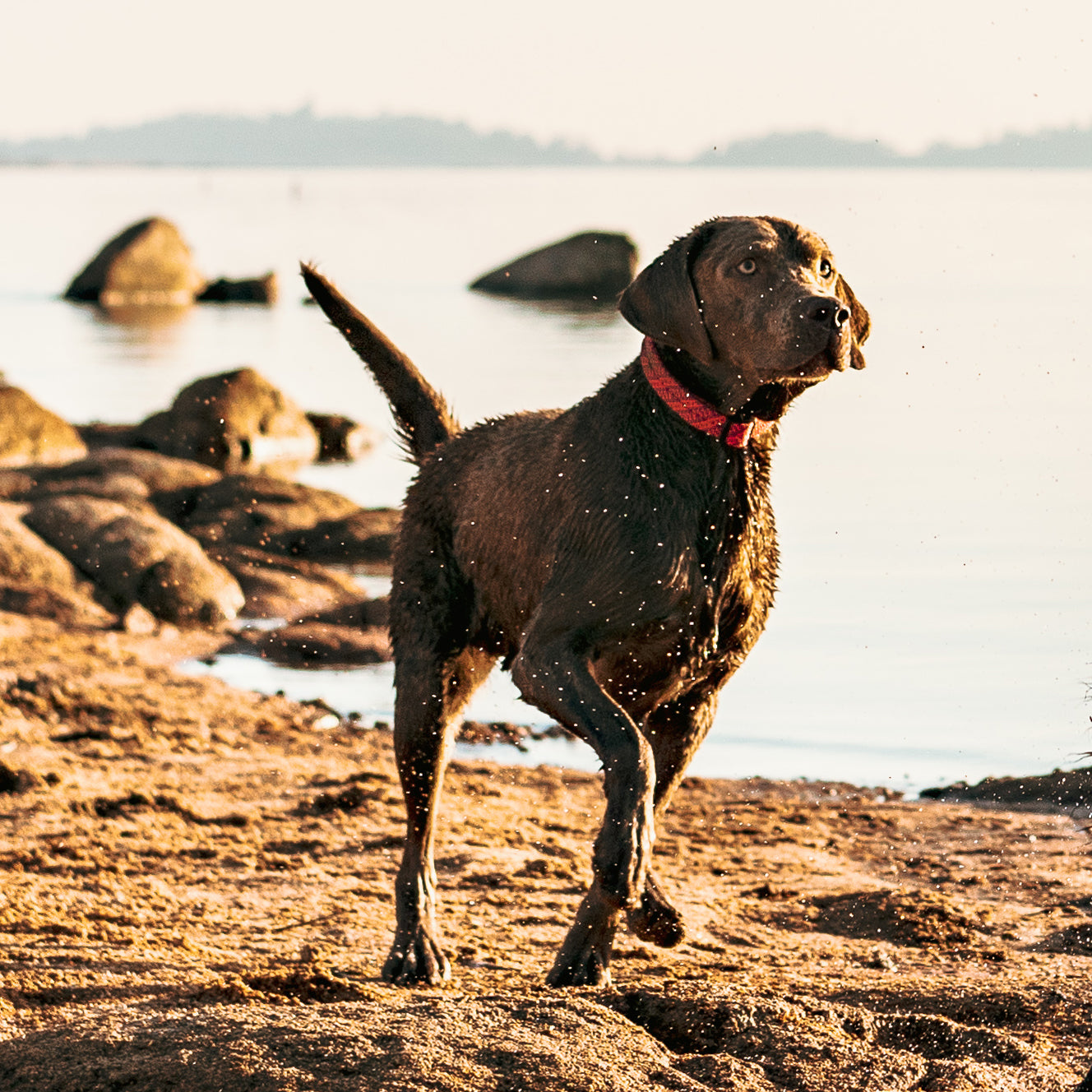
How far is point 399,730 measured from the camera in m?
5.45

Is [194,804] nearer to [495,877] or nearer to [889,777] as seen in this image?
[495,877]

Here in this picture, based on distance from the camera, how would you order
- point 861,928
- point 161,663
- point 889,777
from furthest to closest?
point 161,663 → point 889,777 → point 861,928

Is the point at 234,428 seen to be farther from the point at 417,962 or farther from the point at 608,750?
the point at 608,750

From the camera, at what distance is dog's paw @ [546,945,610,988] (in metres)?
4.84

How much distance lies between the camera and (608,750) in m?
4.36

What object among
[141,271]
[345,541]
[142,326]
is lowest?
[345,541]

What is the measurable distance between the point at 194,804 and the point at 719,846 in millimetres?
2288

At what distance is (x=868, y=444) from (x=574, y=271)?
20.7 meters

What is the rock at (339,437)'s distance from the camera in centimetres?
2047

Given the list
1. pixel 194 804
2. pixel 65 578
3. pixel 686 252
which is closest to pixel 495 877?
pixel 194 804

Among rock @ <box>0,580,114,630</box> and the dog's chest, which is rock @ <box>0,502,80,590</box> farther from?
the dog's chest

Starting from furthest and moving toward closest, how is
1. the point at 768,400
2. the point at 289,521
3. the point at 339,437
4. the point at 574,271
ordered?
the point at 574,271
the point at 339,437
the point at 289,521
the point at 768,400

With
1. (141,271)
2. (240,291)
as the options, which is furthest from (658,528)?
(240,291)

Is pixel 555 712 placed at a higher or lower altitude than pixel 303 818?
higher
